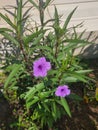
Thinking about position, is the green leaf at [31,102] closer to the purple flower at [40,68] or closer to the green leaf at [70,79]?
Answer: the green leaf at [70,79]

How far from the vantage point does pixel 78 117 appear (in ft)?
11.9

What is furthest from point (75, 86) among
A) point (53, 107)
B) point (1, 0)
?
point (1, 0)

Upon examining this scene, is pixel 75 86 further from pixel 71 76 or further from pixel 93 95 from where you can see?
pixel 71 76

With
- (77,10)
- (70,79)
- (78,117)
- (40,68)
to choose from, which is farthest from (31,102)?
(77,10)

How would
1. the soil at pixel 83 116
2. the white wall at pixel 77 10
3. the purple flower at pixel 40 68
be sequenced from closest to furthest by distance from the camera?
the purple flower at pixel 40 68, the soil at pixel 83 116, the white wall at pixel 77 10

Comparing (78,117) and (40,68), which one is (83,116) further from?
(40,68)

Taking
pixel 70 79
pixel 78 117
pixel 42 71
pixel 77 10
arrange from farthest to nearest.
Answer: pixel 77 10 → pixel 78 117 → pixel 70 79 → pixel 42 71

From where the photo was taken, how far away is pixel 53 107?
3012 millimetres

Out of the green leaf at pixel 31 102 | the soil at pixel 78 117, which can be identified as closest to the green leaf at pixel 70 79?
the green leaf at pixel 31 102

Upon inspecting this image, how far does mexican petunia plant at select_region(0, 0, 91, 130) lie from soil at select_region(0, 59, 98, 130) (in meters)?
0.13

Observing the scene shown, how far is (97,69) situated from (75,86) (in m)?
0.51

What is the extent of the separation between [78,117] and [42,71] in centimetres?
122

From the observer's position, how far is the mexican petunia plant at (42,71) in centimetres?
269

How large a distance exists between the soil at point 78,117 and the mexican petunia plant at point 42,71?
0.13m
